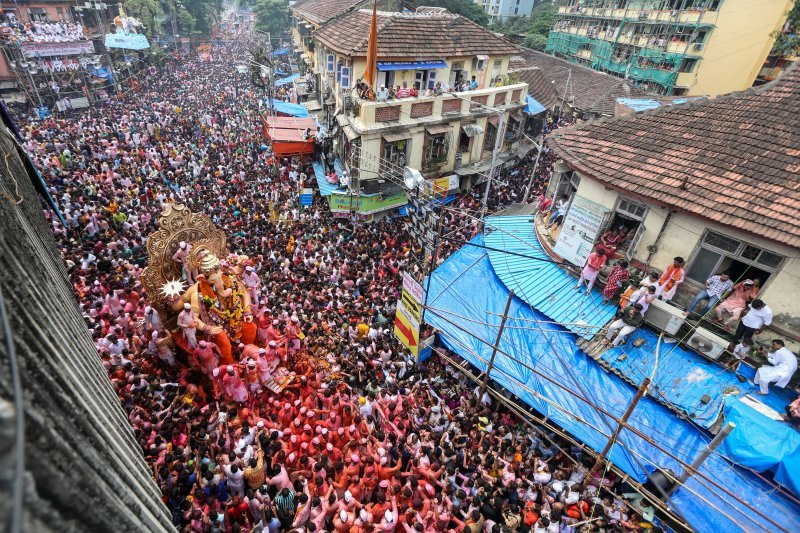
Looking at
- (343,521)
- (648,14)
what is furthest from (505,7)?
(343,521)

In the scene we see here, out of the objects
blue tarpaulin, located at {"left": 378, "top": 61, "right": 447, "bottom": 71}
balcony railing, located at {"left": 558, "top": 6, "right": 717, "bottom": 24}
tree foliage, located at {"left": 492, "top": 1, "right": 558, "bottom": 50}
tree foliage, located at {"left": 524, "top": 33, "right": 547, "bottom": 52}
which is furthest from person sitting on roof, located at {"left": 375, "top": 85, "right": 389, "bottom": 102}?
tree foliage, located at {"left": 524, "top": 33, "right": 547, "bottom": 52}

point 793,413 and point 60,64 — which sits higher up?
point 793,413

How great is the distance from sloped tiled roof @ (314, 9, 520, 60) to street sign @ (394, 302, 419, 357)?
40.1 feet

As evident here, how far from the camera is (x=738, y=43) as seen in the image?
2775cm

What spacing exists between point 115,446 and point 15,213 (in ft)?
11.6

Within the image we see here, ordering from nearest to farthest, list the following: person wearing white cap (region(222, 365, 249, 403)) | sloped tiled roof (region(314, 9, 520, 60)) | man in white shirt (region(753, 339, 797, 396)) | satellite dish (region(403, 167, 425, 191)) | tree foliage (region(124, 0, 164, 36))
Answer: man in white shirt (region(753, 339, 797, 396)), person wearing white cap (region(222, 365, 249, 403)), satellite dish (region(403, 167, 425, 191)), sloped tiled roof (region(314, 9, 520, 60)), tree foliage (region(124, 0, 164, 36))

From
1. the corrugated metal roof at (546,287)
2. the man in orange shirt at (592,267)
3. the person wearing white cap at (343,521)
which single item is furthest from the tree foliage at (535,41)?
the person wearing white cap at (343,521)

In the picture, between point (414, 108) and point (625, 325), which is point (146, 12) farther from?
point (625, 325)

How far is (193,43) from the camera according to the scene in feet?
183

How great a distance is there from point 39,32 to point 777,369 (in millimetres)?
42960

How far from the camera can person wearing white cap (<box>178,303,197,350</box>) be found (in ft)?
28.0

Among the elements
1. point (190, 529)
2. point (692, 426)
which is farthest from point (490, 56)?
point (190, 529)

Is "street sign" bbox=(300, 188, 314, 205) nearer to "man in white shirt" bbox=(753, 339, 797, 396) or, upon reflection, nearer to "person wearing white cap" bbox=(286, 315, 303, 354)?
"person wearing white cap" bbox=(286, 315, 303, 354)

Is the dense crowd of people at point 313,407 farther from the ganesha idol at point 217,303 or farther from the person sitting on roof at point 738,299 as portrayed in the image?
the person sitting on roof at point 738,299
